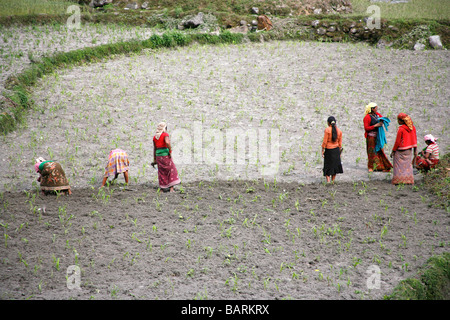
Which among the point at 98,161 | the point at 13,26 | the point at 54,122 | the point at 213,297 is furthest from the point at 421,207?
the point at 13,26

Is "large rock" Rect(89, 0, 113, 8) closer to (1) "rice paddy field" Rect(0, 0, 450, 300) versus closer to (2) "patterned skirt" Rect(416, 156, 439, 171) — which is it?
(1) "rice paddy field" Rect(0, 0, 450, 300)

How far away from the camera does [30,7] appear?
18766 mm

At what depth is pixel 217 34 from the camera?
17.9 m

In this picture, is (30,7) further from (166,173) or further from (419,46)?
(419,46)

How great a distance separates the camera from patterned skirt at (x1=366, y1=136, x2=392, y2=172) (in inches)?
364

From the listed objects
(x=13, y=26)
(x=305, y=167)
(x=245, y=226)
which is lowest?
(x=245, y=226)

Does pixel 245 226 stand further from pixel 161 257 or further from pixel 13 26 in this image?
pixel 13 26

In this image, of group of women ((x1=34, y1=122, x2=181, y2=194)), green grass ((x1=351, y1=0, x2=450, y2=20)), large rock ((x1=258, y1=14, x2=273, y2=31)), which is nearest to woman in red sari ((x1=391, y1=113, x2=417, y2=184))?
group of women ((x1=34, y1=122, x2=181, y2=194))

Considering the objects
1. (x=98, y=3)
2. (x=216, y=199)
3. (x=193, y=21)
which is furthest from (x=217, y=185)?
(x=98, y=3)

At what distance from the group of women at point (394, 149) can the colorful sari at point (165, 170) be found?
9.86ft

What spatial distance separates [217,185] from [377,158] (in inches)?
137

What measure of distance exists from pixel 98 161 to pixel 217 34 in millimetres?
10001

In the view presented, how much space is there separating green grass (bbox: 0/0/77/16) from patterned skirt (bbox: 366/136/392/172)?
1522cm

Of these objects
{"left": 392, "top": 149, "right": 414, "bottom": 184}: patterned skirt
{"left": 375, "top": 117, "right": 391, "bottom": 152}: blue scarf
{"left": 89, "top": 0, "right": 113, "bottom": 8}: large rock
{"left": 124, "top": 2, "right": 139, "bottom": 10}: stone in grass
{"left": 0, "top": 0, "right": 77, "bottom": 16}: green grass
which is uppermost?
{"left": 89, "top": 0, "right": 113, "bottom": 8}: large rock
